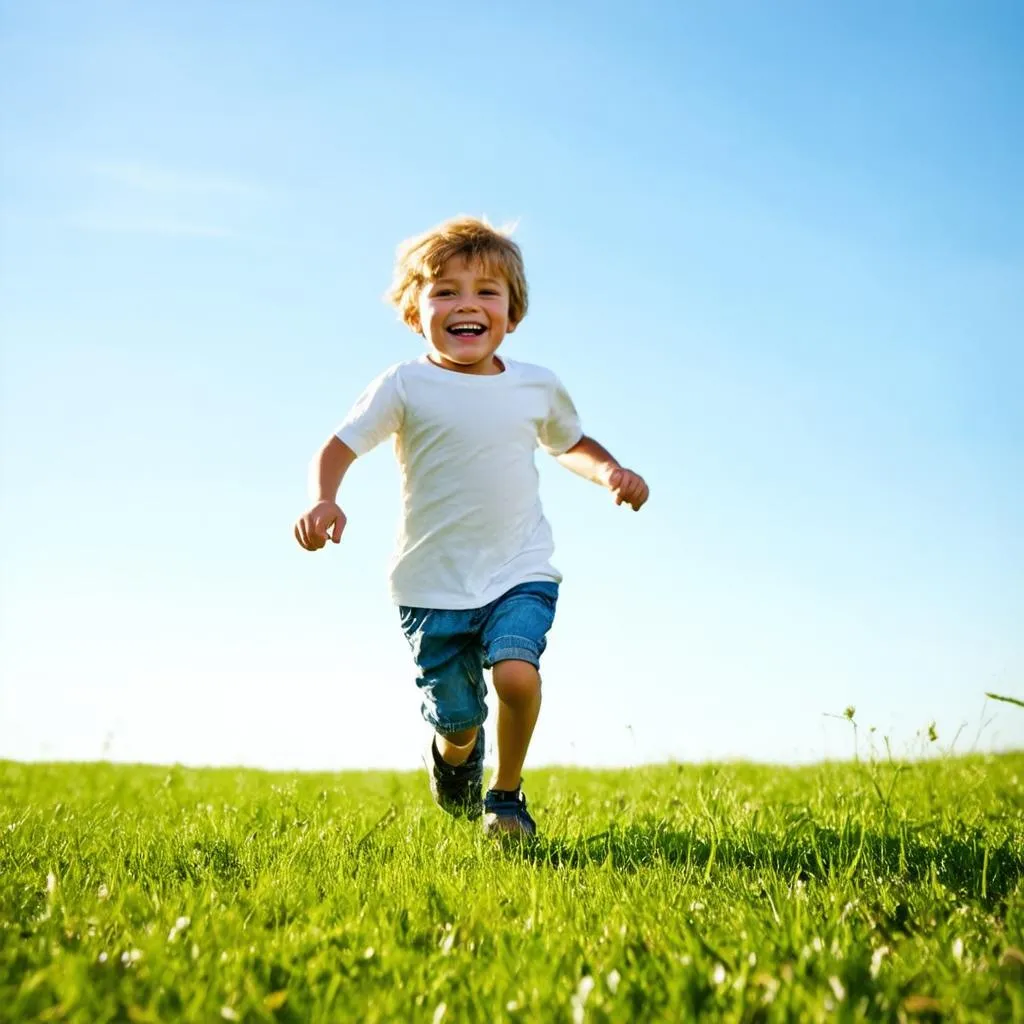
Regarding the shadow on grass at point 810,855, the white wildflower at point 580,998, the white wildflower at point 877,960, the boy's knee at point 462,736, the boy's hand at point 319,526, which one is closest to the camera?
the white wildflower at point 580,998

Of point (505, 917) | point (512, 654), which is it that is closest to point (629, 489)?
point (512, 654)

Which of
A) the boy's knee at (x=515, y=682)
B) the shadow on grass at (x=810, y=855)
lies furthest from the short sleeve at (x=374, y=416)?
the shadow on grass at (x=810, y=855)

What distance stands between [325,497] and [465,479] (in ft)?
2.53

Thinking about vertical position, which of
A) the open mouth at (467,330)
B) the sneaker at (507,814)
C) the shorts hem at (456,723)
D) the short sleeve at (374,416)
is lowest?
the sneaker at (507,814)

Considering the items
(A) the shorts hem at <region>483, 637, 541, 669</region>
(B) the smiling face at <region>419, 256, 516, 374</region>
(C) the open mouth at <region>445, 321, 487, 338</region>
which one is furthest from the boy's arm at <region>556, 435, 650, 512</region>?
(A) the shorts hem at <region>483, 637, 541, 669</region>

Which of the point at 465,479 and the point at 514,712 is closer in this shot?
the point at 514,712

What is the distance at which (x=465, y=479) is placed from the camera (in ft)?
17.8

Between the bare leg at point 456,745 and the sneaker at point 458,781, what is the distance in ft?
0.09

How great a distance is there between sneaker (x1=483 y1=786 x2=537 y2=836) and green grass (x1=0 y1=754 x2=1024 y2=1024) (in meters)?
0.12

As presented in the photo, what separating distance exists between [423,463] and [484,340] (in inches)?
27.3

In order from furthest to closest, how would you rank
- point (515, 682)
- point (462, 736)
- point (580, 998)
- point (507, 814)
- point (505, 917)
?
point (462, 736) < point (507, 814) < point (515, 682) < point (505, 917) < point (580, 998)

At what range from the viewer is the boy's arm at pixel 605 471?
5.49 m

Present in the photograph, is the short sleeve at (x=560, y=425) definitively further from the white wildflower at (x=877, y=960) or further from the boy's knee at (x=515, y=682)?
the white wildflower at (x=877, y=960)

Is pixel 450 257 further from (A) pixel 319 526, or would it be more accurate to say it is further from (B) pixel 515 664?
(B) pixel 515 664
